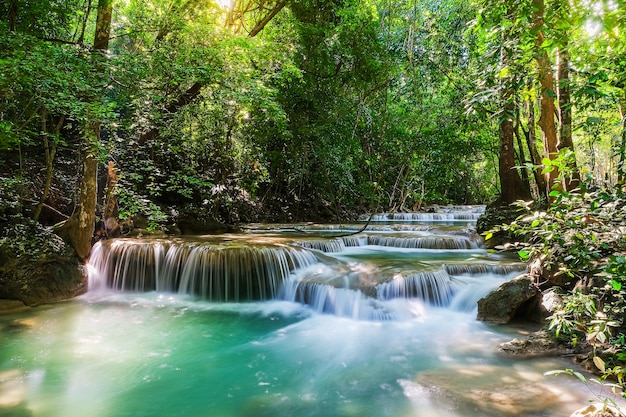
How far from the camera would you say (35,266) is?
675 cm

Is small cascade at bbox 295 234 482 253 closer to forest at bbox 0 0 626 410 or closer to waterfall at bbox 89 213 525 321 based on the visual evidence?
forest at bbox 0 0 626 410

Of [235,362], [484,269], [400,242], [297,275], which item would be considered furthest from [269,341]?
[400,242]

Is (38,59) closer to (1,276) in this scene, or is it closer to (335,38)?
(1,276)

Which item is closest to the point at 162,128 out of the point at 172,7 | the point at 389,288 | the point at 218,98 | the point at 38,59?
the point at 218,98

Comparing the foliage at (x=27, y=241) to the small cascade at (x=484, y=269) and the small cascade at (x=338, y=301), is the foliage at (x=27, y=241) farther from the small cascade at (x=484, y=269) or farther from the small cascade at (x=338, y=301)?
the small cascade at (x=484, y=269)

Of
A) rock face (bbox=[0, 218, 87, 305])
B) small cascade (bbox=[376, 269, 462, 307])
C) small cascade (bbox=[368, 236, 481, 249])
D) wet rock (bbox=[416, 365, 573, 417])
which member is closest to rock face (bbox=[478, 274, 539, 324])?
small cascade (bbox=[376, 269, 462, 307])

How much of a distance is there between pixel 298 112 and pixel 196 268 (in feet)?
18.8

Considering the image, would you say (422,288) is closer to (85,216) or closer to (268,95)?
(268,95)

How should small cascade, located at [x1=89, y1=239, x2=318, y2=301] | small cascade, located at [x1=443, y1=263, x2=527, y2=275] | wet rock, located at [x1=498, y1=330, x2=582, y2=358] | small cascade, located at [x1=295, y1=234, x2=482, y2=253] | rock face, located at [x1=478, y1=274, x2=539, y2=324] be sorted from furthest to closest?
small cascade, located at [x1=295, y1=234, x2=482, y2=253]
small cascade, located at [x1=89, y1=239, x2=318, y2=301]
small cascade, located at [x1=443, y1=263, x2=527, y2=275]
rock face, located at [x1=478, y1=274, x2=539, y2=324]
wet rock, located at [x1=498, y1=330, x2=582, y2=358]

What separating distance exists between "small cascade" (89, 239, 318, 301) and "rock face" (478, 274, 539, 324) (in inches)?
148

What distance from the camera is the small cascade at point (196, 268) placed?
7.47 meters

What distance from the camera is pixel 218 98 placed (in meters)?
7.20

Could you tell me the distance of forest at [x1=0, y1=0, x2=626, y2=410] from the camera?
2.89m

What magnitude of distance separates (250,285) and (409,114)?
813cm
